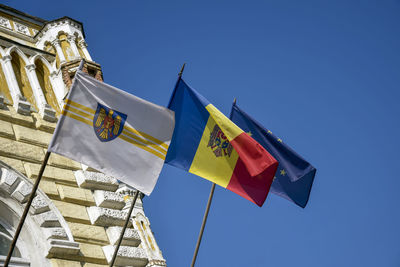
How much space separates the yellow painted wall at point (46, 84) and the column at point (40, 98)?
22cm

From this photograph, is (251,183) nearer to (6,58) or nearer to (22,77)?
(22,77)

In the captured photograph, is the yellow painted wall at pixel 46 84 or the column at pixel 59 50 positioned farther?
the column at pixel 59 50

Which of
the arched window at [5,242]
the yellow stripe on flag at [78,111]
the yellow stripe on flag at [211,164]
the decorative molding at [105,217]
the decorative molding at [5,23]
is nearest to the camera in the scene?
the yellow stripe on flag at [78,111]

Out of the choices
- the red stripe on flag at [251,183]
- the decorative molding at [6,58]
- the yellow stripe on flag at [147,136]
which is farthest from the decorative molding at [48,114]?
the red stripe on flag at [251,183]

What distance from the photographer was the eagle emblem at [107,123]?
8.85 meters

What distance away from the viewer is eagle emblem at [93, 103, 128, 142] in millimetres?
8852

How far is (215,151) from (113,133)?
1947 mm

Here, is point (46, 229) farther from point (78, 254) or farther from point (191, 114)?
point (191, 114)

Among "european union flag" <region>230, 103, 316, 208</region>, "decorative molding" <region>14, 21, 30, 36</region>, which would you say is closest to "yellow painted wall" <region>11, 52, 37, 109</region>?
"decorative molding" <region>14, 21, 30, 36</region>

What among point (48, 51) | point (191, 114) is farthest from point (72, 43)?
point (191, 114)

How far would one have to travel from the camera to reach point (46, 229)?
9.59 metres

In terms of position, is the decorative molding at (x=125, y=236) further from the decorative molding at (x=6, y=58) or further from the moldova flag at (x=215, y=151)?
the decorative molding at (x=6, y=58)

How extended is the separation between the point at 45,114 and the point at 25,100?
0.45 m

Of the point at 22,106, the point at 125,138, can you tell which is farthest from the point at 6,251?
the point at 22,106
